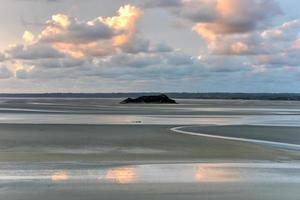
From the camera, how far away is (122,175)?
13.5 meters

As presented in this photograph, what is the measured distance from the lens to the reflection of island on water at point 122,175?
12.7 metres

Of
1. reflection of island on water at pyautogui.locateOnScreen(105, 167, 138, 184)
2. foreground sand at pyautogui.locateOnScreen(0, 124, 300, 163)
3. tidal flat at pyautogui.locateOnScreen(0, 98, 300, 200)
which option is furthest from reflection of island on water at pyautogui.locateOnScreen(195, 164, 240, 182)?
foreground sand at pyautogui.locateOnScreen(0, 124, 300, 163)

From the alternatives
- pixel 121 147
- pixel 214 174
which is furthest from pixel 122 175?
pixel 121 147

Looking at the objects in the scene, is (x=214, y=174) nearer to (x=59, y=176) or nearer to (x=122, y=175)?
(x=122, y=175)

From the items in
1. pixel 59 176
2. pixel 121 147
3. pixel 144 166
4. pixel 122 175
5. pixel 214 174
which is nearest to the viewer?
Answer: pixel 59 176

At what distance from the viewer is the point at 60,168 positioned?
579 inches

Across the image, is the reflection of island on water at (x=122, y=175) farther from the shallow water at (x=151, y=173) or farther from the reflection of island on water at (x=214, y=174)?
the reflection of island on water at (x=214, y=174)

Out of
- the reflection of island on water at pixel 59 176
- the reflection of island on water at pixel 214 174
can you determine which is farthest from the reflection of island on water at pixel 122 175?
the reflection of island on water at pixel 214 174

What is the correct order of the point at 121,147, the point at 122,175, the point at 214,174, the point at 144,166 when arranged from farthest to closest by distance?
the point at 121,147, the point at 144,166, the point at 214,174, the point at 122,175

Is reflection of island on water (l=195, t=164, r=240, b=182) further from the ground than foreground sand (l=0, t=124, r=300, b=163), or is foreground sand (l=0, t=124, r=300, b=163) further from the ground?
reflection of island on water (l=195, t=164, r=240, b=182)

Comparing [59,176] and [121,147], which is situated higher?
[59,176]

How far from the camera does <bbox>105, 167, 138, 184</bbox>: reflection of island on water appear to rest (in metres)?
12.7

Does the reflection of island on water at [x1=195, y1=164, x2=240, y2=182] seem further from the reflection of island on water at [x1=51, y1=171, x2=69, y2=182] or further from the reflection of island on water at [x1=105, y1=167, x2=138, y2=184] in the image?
the reflection of island on water at [x1=51, y1=171, x2=69, y2=182]

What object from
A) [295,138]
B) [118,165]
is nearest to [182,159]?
[118,165]
